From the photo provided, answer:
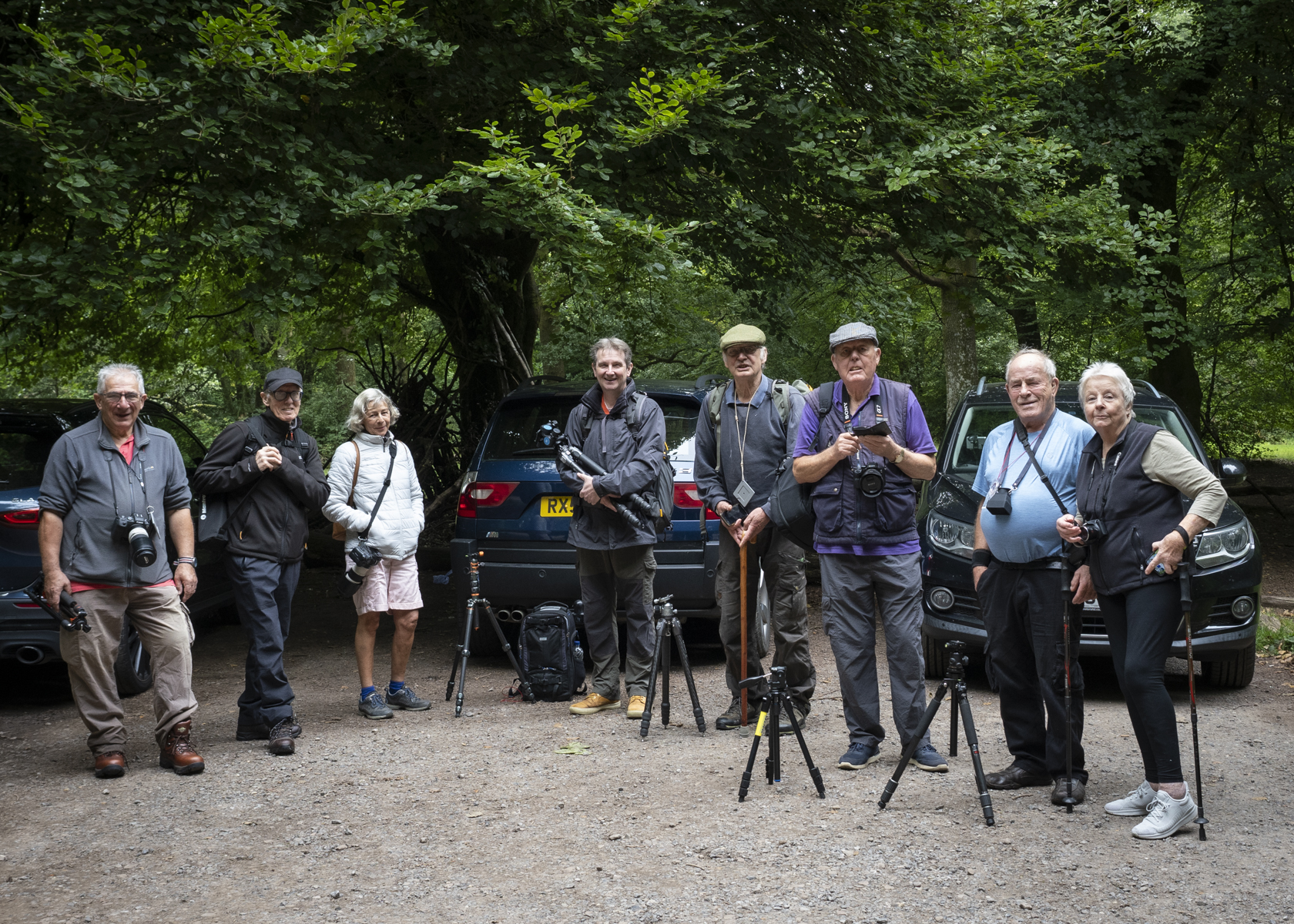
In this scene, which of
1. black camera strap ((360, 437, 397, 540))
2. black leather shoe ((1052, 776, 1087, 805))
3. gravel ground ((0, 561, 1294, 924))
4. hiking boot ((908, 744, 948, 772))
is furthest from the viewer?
black camera strap ((360, 437, 397, 540))

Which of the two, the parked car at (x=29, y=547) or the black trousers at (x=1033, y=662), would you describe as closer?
the black trousers at (x=1033, y=662)

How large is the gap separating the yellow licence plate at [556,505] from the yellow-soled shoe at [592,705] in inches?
49.0

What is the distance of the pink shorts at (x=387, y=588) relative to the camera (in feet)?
21.4

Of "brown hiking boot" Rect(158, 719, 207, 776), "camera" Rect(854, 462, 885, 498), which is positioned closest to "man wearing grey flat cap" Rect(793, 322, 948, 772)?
"camera" Rect(854, 462, 885, 498)

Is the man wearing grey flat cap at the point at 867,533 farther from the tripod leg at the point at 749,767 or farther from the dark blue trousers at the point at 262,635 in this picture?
the dark blue trousers at the point at 262,635

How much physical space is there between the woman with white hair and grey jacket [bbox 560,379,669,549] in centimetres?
97

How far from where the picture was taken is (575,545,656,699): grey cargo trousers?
6531 mm

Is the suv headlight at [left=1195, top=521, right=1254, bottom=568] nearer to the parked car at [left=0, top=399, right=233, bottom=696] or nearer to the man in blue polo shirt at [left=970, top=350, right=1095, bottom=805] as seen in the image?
the man in blue polo shirt at [left=970, top=350, right=1095, bottom=805]

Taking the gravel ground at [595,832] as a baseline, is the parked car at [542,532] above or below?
above

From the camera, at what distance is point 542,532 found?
7391 mm

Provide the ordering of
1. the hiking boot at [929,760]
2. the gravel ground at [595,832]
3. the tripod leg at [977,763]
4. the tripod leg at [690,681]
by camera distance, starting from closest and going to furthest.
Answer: the gravel ground at [595,832]
the tripod leg at [977,763]
the hiking boot at [929,760]
the tripod leg at [690,681]

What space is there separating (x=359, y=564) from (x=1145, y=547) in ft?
13.4

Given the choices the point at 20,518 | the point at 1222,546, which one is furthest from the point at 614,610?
the point at 1222,546

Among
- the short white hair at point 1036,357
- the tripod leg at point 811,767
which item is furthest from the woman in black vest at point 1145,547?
the tripod leg at point 811,767
